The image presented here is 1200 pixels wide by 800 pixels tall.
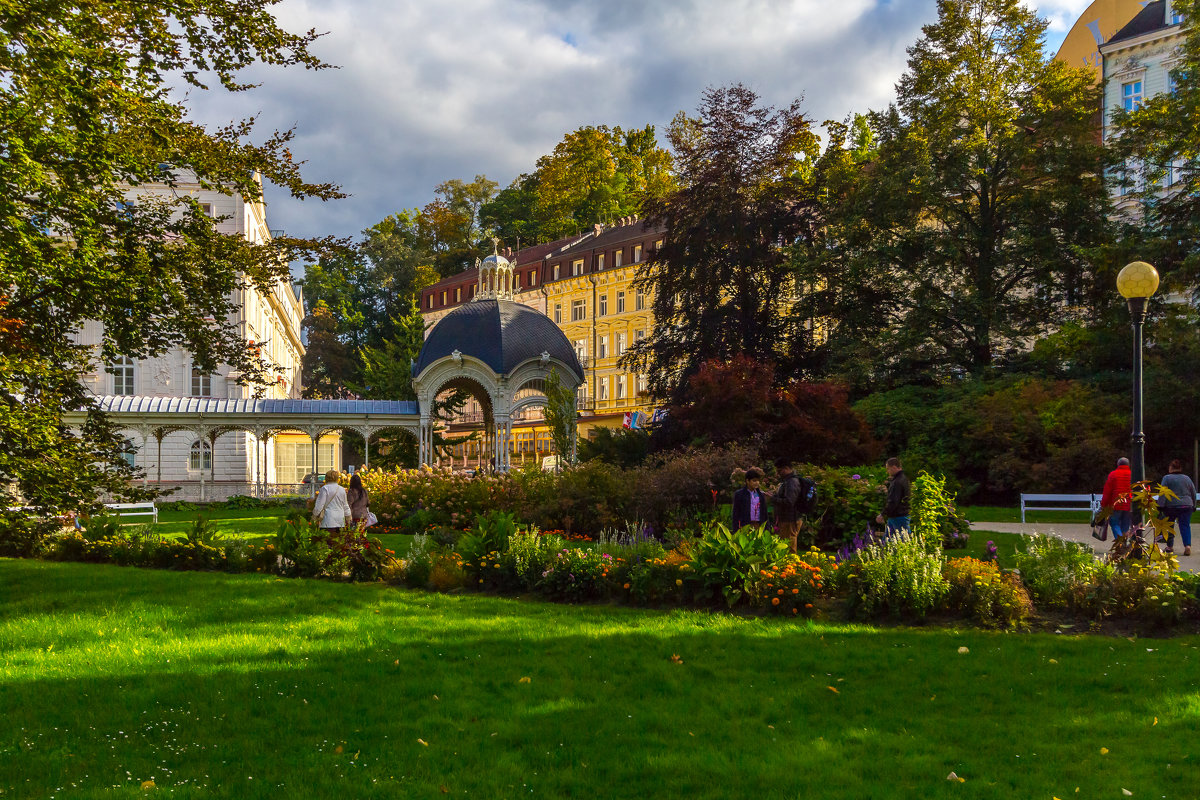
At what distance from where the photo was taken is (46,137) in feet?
32.1

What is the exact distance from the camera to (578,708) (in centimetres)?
652

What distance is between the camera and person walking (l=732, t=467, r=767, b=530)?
41.3ft

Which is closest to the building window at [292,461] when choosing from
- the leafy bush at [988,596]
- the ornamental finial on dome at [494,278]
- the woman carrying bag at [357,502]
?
the ornamental finial on dome at [494,278]

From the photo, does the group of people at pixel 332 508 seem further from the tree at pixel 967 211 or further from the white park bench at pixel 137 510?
the tree at pixel 967 211

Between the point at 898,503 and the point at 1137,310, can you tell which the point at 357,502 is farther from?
the point at 1137,310

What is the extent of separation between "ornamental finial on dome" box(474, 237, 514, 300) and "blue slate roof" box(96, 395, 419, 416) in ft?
16.2

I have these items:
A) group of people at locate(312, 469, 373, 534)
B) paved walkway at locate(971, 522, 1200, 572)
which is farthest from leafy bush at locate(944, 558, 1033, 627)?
group of people at locate(312, 469, 373, 534)

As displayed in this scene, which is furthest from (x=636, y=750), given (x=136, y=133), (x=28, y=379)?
(x=136, y=133)

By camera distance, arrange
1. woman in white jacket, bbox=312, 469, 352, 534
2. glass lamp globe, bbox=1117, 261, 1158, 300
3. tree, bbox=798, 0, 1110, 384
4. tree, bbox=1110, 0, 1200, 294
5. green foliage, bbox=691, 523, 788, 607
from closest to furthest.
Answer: green foliage, bbox=691, 523, 788, 607
glass lamp globe, bbox=1117, 261, 1158, 300
woman in white jacket, bbox=312, 469, 352, 534
tree, bbox=1110, 0, 1200, 294
tree, bbox=798, 0, 1110, 384

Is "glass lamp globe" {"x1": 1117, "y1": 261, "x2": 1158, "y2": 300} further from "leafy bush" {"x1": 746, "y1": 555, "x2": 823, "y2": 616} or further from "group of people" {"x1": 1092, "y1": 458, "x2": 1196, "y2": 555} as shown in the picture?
"leafy bush" {"x1": 746, "y1": 555, "x2": 823, "y2": 616}

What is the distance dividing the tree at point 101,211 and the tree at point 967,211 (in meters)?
21.7

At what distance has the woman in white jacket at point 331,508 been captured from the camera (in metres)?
14.8

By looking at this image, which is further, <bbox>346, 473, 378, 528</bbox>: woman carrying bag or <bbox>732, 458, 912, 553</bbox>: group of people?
<bbox>346, 473, 378, 528</bbox>: woman carrying bag

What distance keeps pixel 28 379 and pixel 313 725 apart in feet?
21.6
